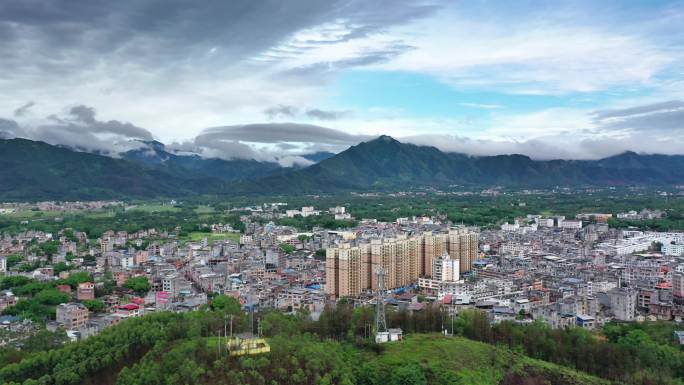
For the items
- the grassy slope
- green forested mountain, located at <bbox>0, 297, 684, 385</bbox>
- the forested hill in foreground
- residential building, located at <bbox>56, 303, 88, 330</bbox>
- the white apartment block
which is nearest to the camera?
the forested hill in foreground

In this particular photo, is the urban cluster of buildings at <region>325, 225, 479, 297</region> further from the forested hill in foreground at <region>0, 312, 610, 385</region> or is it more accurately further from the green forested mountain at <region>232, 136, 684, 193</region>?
the green forested mountain at <region>232, 136, 684, 193</region>

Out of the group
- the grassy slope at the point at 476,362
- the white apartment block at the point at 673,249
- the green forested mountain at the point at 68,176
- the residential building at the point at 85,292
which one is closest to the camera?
the grassy slope at the point at 476,362

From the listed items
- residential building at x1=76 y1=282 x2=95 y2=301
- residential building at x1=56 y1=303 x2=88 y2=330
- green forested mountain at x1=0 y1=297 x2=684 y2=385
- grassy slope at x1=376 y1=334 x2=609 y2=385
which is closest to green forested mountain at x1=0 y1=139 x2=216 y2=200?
residential building at x1=76 y1=282 x2=95 y2=301

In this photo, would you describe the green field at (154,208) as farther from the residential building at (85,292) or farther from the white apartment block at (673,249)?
the white apartment block at (673,249)

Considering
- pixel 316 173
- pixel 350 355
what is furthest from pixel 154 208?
pixel 350 355

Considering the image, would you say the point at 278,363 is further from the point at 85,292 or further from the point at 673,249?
the point at 673,249

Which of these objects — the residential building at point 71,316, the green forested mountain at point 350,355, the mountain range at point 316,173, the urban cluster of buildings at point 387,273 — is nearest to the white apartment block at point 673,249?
the urban cluster of buildings at point 387,273
